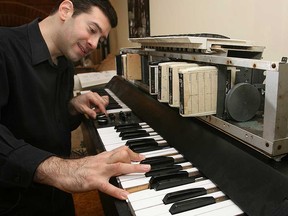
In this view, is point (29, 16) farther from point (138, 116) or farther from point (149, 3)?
point (138, 116)

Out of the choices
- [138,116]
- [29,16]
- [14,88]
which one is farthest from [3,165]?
[29,16]

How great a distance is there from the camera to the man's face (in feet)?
3.99

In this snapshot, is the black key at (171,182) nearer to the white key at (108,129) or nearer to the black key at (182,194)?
the black key at (182,194)

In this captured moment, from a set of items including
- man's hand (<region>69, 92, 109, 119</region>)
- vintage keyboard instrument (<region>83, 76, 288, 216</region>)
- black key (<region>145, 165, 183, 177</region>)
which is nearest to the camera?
vintage keyboard instrument (<region>83, 76, 288, 216</region>)

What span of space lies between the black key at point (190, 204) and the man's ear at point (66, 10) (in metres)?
0.95

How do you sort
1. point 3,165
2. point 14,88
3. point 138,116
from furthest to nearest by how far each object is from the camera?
point 138,116
point 14,88
point 3,165

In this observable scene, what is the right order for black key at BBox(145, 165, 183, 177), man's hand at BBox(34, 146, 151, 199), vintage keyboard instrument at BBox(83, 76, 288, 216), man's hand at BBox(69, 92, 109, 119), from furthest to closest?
1. man's hand at BBox(69, 92, 109, 119)
2. black key at BBox(145, 165, 183, 177)
3. man's hand at BBox(34, 146, 151, 199)
4. vintage keyboard instrument at BBox(83, 76, 288, 216)

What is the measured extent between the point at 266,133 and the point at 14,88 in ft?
3.11

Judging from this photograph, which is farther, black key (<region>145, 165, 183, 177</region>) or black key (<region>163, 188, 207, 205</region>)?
black key (<region>145, 165, 183, 177</region>)

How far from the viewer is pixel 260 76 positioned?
906 millimetres

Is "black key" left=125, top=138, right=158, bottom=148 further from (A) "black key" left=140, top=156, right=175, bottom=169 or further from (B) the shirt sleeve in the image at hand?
(B) the shirt sleeve

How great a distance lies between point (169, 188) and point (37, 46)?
0.84m

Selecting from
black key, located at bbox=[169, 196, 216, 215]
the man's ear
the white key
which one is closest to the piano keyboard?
black key, located at bbox=[169, 196, 216, 215]

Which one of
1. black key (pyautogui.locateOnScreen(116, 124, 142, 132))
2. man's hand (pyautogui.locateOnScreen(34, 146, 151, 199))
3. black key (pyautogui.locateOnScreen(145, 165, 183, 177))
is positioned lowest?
black key (pyautogui.locateOnScreen(145, 165, 183, 177))
